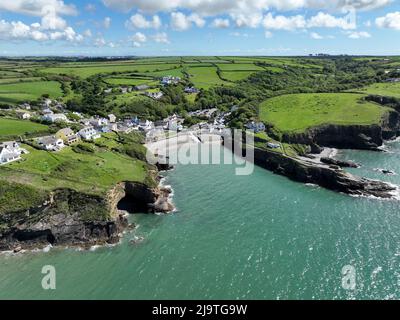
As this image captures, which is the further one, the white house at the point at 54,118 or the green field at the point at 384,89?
the green field at the point at 384,89

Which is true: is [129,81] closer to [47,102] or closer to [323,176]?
[47,102]

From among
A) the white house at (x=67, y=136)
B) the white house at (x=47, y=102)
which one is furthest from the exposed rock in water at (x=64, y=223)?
the white house at (x=47, y=102)

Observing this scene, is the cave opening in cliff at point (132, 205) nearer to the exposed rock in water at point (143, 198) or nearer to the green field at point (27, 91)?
the exposed rock in water at point (143, 198)

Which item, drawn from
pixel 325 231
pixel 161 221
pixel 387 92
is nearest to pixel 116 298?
pixel 161 221

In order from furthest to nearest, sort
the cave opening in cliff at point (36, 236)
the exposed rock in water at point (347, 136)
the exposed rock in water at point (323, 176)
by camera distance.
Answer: the exposed rock in water at point (347, 136), the exposed rock in water at point (323, 176), the cave opening in cliff at point (36, 236)

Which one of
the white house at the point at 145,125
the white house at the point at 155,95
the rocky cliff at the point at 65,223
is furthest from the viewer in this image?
the white house at the point at 155,95

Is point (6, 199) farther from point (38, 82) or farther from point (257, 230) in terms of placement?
point (38, 82)
